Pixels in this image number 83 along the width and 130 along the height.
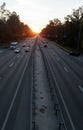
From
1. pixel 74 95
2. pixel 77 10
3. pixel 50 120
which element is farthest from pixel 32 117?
pixel 77 10

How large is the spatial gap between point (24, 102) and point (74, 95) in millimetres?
4891

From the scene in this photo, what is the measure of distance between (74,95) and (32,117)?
6.99 meters

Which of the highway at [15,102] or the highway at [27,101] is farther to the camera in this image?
the highway at [27,101]

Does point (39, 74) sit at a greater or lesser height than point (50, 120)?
lesser

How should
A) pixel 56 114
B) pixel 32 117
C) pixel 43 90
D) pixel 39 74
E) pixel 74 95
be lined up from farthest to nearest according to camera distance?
pixel 39 74 → pixel 43 90 → pixel 74 95 → pixel 56 114 → pixel 32 117

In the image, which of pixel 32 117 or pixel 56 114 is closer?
pixel 32 117

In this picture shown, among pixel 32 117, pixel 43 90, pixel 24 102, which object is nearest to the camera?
pixel 32 117

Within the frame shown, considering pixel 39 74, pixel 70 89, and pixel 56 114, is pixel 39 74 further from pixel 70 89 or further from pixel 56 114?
pixel 56 114

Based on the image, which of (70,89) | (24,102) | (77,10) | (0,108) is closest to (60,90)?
(70,89)

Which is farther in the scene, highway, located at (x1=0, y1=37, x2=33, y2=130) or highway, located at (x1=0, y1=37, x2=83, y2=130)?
highway, located at (x1=0, y1=37, x2=83, y2=130)

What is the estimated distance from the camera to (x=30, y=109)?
17875 millimetres

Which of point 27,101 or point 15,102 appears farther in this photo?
point 27,101

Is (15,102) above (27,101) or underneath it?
above

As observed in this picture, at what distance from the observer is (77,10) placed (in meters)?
92.5
